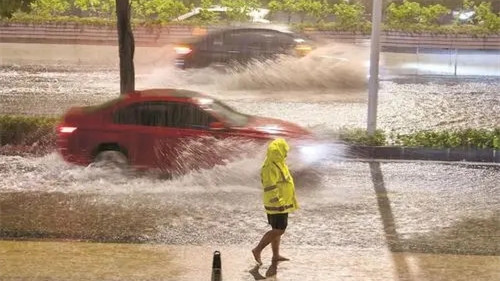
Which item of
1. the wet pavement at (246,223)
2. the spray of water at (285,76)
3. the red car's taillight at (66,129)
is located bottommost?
the wet pavement at (246,223)

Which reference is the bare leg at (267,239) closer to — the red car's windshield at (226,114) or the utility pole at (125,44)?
the red car's windshield at (226,114)

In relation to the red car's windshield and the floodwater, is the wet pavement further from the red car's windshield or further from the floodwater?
the red car's windshield

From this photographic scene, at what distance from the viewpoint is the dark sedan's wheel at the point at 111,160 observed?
10234 millimetres

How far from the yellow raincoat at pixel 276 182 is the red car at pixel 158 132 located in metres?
3.45

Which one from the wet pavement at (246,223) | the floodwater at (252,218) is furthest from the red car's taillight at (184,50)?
the wet pavement at (246,223)

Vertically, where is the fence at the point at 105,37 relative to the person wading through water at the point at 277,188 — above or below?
above

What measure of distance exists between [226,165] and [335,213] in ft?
6.54

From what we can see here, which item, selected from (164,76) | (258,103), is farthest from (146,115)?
(164,76)

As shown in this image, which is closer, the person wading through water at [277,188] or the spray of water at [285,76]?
the person wading through water at [277,188]

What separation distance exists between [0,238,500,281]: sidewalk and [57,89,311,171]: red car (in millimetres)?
2801

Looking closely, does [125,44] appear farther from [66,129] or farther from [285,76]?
[285,76]

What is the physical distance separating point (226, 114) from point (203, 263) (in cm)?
384

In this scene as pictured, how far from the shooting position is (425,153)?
12.2 m

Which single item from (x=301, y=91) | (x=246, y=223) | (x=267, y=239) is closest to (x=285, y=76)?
(x=301, y=91)
